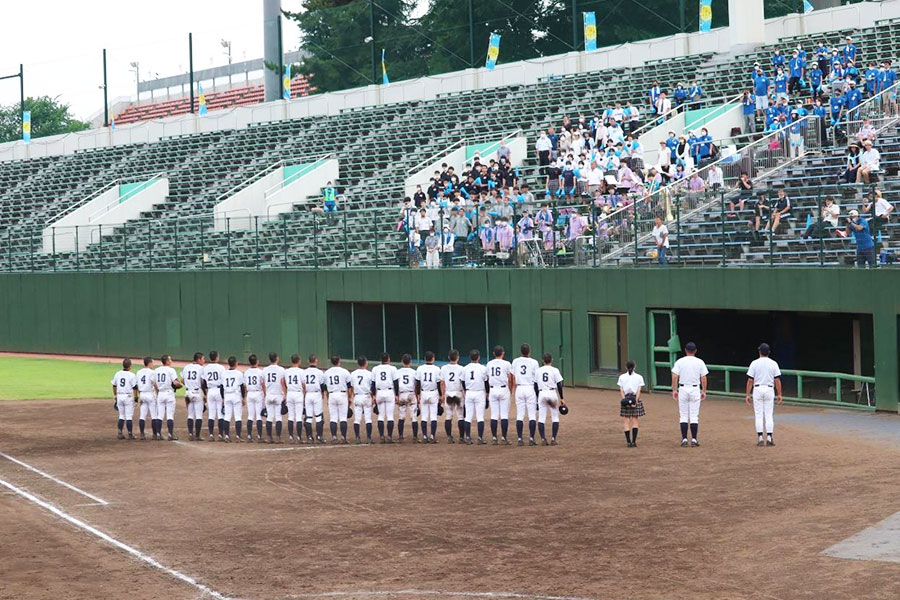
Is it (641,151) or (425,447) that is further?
(641,151)

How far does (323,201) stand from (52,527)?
29656mm

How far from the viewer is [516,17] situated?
63.6 metres

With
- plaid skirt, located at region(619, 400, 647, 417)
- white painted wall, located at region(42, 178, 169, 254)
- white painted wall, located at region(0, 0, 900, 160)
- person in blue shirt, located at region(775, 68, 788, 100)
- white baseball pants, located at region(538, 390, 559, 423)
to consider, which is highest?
white painted wall, located at region(0, 0, 900, 160)

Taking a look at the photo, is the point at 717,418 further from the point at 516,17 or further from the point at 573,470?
the point at 516,17

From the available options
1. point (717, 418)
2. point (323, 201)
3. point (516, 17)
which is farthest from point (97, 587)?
point (516, 17)

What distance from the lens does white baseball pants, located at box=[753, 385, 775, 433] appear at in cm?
2022

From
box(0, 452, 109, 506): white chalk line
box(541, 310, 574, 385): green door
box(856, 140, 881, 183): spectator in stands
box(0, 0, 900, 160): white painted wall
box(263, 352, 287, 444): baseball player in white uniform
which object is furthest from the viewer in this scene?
box(0, 0, 900, 160): white painted wall

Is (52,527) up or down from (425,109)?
down

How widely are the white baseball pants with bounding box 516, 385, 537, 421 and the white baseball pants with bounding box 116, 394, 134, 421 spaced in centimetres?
717

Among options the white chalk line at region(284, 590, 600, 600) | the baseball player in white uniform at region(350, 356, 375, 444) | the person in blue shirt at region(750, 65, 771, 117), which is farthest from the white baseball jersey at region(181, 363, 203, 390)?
the person in blue shirt at region(750, 65, 771, 117)

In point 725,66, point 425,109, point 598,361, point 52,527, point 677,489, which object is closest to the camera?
point 52,527

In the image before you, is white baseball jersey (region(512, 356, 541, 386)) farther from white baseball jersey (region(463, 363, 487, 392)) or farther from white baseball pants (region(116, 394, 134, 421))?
white baseball pants (region(116, 394, 134, 421))

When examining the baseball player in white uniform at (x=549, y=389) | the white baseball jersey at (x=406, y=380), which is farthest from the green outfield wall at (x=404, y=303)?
the white baseball jersey at (x=406, y=380)

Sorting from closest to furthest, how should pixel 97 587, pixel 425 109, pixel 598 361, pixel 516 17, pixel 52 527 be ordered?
1. pixel 97 587
2. pixel 52 527
3. pixel 598 361
4. pixel 425 109
5. pixel 516 17
